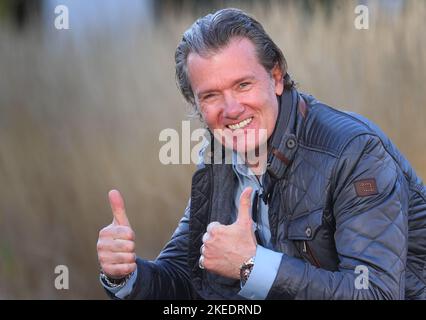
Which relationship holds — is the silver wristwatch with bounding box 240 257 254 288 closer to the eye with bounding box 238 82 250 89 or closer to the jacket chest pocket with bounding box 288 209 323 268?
the jacket chest pocket with bounding box 288 209 323 268

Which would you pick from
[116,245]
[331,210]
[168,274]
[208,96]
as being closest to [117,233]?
[116,245]

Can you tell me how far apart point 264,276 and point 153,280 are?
1.64 ft

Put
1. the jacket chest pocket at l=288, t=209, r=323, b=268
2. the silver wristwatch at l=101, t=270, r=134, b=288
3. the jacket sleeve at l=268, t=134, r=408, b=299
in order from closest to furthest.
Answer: the jacket sleeve at l=268, t=134, r=408, b=299
the jacket chest pocket at l=288, t=209, r=323, b=268
the silver wristwatch at l=101, t=270, r=134, b=288

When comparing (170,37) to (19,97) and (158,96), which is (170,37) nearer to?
(158,96)

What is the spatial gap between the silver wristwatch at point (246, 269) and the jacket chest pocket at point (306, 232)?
6.4 inches

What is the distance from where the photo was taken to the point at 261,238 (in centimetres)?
213

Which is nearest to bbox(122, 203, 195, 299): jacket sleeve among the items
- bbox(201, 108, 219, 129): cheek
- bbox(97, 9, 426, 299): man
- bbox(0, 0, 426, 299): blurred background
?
bbox(97, 9, 426, 299): man

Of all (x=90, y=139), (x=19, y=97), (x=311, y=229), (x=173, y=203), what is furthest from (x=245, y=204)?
(x=19, y=97)

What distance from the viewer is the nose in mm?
2064

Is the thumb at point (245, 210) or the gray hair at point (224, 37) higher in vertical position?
the gray hair at point (224, 37)

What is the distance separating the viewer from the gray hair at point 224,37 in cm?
209

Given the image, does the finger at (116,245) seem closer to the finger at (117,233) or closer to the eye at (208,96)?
the finger at (117,233)

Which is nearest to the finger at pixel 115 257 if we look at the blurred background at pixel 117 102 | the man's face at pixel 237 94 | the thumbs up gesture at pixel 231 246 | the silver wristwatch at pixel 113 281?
the silver wristwatch at pixel 113 281

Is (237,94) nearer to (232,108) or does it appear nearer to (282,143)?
(232,108)
